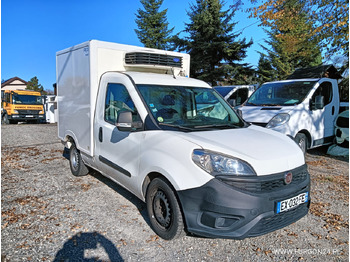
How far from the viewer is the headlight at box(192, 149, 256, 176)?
252 centimetres

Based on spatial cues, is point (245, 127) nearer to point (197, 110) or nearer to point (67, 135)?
point (197, 110)

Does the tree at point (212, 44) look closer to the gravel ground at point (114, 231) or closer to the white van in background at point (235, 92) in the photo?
the white van in background at point (235, 92)

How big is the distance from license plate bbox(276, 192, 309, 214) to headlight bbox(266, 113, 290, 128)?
3248mm

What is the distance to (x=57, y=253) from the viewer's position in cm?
282

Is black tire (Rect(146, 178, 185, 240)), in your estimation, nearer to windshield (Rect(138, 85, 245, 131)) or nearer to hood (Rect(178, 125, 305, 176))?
hood (Rect(178, 125, 305, 176))

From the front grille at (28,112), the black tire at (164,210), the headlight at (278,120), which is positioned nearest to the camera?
the black tire at (164,210)

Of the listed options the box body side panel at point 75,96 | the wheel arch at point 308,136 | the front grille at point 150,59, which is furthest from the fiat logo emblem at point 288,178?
the wheel arch at point 308,136

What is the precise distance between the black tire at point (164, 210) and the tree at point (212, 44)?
21052 mm

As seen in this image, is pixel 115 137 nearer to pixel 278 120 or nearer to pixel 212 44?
pixel 278 120

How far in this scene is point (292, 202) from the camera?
270 centimetres

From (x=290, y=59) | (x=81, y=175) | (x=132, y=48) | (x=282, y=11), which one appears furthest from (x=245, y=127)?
(x=290, y=59)

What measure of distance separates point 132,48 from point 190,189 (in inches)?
118

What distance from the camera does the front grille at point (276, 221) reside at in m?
2.49

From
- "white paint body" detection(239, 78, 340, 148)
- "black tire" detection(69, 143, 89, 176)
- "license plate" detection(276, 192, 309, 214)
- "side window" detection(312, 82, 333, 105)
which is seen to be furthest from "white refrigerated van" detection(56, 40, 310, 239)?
"side window" detection(312, 82, 333, 105)
